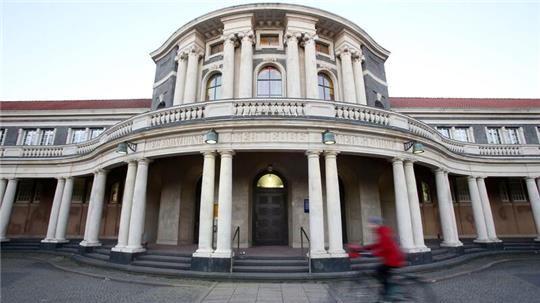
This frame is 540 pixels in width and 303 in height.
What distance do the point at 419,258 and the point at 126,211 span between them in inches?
442

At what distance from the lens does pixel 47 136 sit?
21.6 meters

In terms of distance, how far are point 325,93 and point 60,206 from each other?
54.5 ft

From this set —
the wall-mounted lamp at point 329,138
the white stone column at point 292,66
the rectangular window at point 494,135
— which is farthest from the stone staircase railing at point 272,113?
the rectangular window at point 494,135

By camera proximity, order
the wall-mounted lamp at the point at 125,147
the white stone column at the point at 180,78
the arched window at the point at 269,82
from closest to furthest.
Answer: the wall-mounted lamp at the point at 125,147 < the arched window at the point at 269,82 < the white stone column at the point at 180,78

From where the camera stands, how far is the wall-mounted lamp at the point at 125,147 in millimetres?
10586

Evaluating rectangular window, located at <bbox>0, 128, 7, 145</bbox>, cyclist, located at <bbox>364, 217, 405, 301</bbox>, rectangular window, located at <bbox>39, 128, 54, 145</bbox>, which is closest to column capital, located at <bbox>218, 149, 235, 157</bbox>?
cyclist, located at <bbox>364, 217, 405, 301</bbox>

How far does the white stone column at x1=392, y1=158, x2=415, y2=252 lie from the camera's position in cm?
1003

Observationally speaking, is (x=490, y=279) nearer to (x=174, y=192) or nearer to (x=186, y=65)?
(x=174, y=192)

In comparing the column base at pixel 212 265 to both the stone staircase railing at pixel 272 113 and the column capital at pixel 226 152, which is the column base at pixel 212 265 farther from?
the stone staircase railing at pixel 272 113

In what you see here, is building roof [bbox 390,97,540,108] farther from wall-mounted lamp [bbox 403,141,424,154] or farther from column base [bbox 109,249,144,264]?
column base [bbox 109,249,144,264]

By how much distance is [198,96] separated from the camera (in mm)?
16047

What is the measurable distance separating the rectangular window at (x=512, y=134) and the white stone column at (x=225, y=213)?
876 inches

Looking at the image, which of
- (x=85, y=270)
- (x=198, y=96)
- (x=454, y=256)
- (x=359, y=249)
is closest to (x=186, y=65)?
(x=198, y=96)

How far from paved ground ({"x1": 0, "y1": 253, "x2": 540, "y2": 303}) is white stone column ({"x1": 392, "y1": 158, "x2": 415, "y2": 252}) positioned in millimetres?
1162
